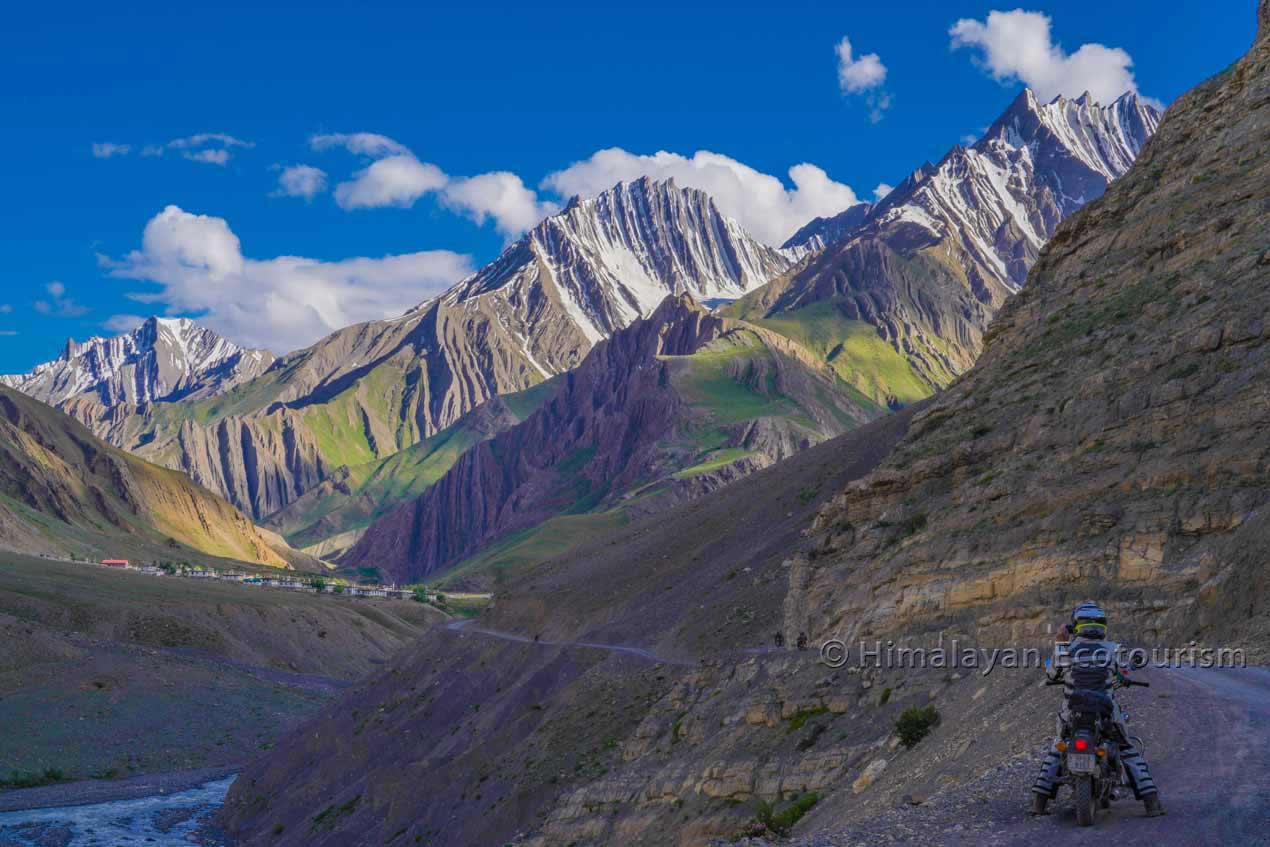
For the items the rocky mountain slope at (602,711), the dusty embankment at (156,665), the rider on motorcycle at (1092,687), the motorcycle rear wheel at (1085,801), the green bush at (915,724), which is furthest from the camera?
the dusty embankment at (156,665)

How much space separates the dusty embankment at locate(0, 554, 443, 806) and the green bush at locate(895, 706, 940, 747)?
82696 millimetres

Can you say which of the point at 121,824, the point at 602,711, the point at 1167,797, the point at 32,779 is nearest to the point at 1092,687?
the point at 1167,797

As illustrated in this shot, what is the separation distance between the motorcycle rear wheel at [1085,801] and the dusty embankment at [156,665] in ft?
304

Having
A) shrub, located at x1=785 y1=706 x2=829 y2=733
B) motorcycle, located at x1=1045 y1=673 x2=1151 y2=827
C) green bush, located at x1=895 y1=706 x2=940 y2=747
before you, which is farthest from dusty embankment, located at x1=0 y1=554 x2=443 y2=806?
motorcycle, located at x1=1045 y1=673 x2=1151 y2=827

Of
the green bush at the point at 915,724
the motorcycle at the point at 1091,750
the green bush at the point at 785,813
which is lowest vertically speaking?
the green bush at the point at 785,813

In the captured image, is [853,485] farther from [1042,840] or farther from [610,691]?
[1042,840]

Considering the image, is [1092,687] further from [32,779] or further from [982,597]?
[32,779]

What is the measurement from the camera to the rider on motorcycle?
13.8 meters

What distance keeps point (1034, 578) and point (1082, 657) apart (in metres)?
20.0

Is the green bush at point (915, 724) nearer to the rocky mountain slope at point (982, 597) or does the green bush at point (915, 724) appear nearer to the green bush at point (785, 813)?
the rocky mountain slope at point (982, 597)

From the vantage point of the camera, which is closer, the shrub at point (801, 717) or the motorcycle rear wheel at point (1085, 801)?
the motorcycle rear wheel at point (1085, 801)

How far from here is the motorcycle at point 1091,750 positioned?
46.0 ft

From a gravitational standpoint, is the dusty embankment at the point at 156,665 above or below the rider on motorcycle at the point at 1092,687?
above

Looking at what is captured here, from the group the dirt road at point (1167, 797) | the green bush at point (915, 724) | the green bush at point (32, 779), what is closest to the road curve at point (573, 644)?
the green bush at point (915, 724)
